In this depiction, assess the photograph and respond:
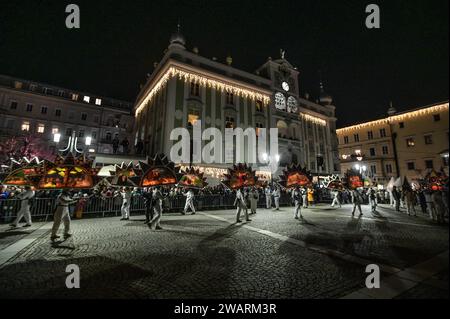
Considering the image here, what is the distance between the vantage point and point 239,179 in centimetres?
1186

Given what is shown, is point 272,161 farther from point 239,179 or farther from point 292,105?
point 239,179

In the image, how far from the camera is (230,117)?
28.5 m

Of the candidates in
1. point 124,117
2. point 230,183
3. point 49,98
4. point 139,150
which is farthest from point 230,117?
point 49,98

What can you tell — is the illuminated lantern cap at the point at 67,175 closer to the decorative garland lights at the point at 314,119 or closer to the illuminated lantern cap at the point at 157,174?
the illuminated lantern cap at the point at 157,174

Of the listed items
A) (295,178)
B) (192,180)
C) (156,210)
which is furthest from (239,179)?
(156,210)

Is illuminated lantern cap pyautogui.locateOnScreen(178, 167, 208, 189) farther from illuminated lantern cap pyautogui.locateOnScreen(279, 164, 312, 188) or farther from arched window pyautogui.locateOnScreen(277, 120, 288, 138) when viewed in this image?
arched window pyautogui.locateOnScreen(277, 120, 288, 138)

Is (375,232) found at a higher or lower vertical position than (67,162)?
lower

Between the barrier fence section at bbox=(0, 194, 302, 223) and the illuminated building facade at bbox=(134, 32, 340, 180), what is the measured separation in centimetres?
684

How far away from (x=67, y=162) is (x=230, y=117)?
21150 millimetres

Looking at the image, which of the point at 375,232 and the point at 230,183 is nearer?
the point at 375,232

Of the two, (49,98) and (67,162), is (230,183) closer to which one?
(67,162)

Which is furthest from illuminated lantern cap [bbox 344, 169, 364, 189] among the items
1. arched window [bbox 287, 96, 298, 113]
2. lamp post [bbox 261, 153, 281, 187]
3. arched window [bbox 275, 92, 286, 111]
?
arched window [bbox 287, 96, 298, 113]

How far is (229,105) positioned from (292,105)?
13126 mm
